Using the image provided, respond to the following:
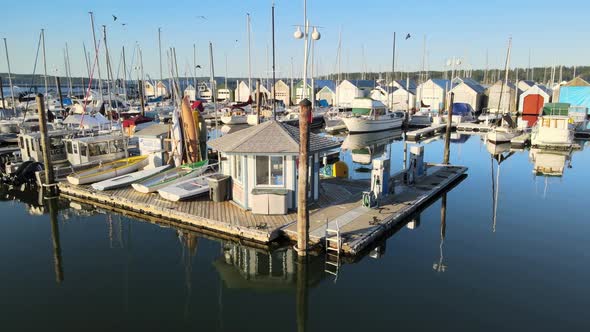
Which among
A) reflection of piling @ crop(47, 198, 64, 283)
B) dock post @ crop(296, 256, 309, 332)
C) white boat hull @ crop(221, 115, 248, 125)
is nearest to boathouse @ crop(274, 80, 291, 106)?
white boat hull @ crop(221, 115, 248, 125)

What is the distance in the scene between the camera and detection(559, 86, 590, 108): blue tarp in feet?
176

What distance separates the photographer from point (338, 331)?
9344mm

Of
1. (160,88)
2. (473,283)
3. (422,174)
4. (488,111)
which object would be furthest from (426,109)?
(160,88)

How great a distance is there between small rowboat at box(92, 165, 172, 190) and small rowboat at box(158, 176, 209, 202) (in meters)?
2.37

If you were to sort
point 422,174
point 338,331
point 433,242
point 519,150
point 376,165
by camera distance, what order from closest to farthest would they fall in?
point 338,331 → point 433,242 → point 376,165 → point 422,174 → point 519,150

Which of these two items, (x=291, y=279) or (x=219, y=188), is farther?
(x=219, y=188)

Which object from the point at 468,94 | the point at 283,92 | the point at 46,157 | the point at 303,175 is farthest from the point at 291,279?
the point at 283,92

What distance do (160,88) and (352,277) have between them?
100774 mm

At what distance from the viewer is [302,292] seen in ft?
37.0

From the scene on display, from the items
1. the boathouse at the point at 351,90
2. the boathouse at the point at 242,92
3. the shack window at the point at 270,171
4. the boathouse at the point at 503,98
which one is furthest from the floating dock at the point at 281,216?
the boathouse at the point at 242,92

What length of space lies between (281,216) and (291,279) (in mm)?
3281

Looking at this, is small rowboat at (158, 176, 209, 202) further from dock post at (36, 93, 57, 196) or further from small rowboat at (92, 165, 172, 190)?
dock post at (36, 93, 57, 196)

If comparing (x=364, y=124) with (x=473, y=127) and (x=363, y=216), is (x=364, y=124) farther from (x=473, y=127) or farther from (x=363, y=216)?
(x=363, y=216)

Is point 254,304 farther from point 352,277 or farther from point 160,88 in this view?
point 160,88
